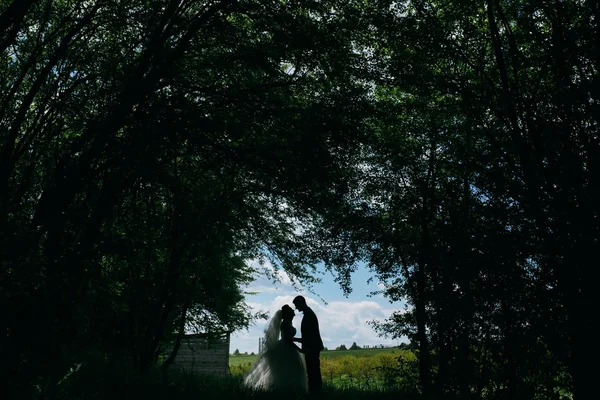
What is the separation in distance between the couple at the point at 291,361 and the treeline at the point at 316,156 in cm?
252

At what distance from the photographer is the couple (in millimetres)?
9078

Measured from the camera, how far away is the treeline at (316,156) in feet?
25.6

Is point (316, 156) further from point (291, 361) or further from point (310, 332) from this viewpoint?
point (291, 361)

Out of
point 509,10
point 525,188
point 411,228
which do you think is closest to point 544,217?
point 525,188

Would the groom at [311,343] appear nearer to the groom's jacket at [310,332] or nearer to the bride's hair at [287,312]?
the groom's jacket at [310,332]

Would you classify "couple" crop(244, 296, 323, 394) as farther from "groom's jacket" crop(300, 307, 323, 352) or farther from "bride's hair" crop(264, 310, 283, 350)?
"bride's hair" crop(264, 310, 283, 350)

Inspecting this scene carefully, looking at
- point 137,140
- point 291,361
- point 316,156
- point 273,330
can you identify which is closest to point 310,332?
point 291,361

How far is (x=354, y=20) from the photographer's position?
9.38 meters

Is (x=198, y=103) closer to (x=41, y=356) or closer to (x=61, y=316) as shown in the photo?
(x=61, y=316)

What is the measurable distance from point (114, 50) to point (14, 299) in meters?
6.04

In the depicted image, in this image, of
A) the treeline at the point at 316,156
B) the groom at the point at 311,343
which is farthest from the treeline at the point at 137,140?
the groom at the point at 311,343

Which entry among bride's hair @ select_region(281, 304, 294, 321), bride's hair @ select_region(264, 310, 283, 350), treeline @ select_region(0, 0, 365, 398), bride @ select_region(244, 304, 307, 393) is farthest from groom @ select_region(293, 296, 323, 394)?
treeline @ select_region(0, 0, 365, 398)

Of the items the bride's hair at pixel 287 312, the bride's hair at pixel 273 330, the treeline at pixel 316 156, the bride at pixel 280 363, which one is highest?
the treeline at pixel 316 156

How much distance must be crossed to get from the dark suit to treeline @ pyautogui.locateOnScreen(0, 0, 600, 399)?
2508mm
